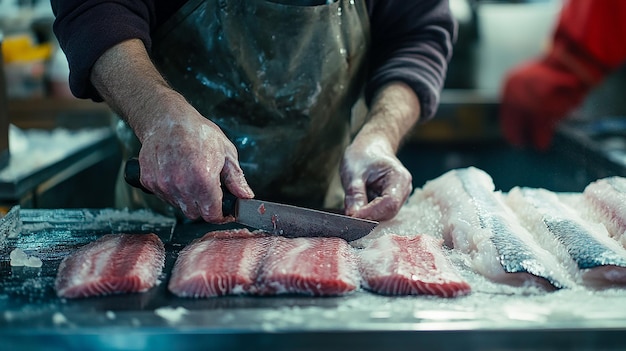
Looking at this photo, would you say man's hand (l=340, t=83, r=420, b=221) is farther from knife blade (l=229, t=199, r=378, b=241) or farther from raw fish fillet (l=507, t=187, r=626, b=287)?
raw fish fillet (l=507, t=187, r=626, b=287)

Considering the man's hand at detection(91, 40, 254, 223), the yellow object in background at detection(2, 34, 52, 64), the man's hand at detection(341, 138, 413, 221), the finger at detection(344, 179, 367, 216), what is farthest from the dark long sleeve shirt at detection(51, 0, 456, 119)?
the yellow object in background at detection(2, 34, 52, 64)

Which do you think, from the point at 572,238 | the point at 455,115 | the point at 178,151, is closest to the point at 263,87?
the point at 178,151

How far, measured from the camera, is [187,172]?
2.03 m

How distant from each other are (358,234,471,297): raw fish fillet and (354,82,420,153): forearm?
2.39ft


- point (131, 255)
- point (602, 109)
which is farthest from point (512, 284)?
point (602, 109)

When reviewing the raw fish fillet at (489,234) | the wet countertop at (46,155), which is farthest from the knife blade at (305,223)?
the wet countertop at (46,155)

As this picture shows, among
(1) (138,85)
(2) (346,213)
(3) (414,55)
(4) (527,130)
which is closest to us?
(1) (138,85)

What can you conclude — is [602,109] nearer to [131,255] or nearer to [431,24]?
[431,24]

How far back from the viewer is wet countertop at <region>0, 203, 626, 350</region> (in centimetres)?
161

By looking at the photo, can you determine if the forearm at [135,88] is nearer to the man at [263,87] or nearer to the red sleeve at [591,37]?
the man at [263,87]

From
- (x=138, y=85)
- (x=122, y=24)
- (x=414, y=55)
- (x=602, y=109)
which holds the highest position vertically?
(x=122, y=24)

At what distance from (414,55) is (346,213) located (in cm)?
104

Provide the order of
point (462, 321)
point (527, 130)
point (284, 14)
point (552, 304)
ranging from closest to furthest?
point (462, 321), point (552, 304), point (284, 14), point (527, 130)

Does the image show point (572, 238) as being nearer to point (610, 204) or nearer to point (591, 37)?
point (610, 204)
